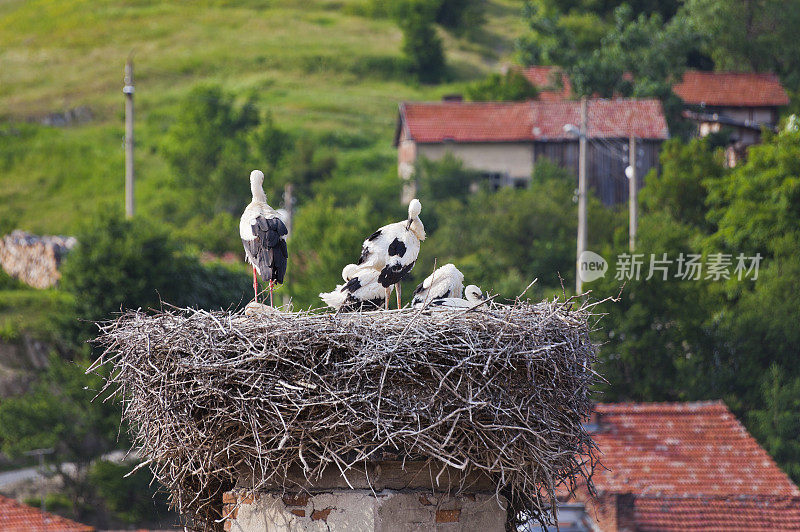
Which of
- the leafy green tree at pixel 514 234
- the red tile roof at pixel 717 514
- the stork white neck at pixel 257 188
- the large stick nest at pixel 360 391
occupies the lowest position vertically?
the leafy green tree at pixel 514 234

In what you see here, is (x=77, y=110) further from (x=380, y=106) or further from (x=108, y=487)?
(x=108, y=487)

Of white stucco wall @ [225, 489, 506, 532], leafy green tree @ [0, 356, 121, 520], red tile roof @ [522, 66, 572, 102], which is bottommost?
leafy green tree @ [0, 356, 121, 520]

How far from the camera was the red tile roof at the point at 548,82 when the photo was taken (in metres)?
44.0

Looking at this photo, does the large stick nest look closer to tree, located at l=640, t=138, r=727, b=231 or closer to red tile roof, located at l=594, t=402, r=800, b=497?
red tile roof, located at l=594, t=402, r=800, b=497

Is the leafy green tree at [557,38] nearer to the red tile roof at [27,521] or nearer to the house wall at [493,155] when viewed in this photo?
the house wall at [493,155]

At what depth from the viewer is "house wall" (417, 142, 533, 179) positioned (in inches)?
1581

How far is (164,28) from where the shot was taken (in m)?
70.4

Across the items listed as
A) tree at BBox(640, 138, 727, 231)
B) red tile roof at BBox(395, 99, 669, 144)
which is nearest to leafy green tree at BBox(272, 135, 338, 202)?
red tile roof at BBox(395, 99, 669, 144)

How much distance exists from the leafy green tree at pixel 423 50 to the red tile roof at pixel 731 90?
16.3 m

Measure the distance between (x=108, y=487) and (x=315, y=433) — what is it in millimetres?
16961

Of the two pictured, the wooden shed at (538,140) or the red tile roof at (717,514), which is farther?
the wooden shed at (538,140)

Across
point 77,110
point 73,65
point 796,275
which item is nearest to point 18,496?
point 796,275

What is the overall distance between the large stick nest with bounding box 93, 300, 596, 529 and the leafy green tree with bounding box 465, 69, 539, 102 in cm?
3804

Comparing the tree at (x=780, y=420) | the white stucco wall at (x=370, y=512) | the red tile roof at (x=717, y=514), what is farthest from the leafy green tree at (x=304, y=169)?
the white stucco wall at (x=370, y=512)
